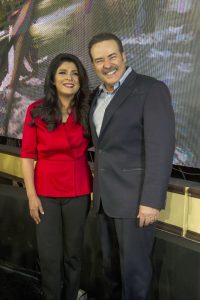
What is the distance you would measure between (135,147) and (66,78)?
442mm

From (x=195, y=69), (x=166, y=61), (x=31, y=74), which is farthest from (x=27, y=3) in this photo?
(x=195, y=69)

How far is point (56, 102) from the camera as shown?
64.1 inches

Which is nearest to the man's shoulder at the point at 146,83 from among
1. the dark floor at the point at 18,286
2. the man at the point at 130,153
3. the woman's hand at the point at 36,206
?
the man at the point at 130,153

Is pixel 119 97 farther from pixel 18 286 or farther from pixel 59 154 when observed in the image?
pixel 18 286

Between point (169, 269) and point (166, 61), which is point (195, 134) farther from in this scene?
point (169, 269)

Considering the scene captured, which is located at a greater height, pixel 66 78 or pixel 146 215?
pixel 66 78

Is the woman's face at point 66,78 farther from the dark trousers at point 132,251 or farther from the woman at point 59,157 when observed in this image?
the dark trousers at point 132,251

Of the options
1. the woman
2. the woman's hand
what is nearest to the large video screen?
the woman

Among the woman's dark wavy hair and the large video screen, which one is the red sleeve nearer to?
the woman's dark wavy hair

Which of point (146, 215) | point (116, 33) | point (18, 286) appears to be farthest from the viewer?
point (18, 286)

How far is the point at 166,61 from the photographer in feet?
5.65

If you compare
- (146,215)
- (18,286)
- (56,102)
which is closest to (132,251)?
(146,215)

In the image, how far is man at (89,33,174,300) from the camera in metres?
1.33

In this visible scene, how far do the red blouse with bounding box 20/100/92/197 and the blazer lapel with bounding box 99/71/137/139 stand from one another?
0.71ft
